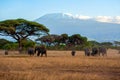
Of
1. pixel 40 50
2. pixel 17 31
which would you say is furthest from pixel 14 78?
pixel 17 31

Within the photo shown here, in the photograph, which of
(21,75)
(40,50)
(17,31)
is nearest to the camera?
(21,75)

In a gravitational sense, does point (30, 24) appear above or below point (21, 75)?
above

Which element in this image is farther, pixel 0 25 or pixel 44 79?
pixel 0 25

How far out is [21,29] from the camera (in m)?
69.2

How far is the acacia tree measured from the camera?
6774cm

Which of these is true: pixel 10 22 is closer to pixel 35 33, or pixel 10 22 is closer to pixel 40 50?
pixel 35 33

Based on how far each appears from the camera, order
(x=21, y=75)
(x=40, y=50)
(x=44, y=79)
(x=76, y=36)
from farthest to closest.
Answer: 1. (x=76, y=36)
2. (x=40, y=50)
3. (x=21, y=75)
4. (x=44, y=79)

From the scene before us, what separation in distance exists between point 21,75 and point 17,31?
49.3 meters

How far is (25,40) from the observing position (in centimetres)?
7006

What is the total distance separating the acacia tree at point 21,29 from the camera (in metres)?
67.7

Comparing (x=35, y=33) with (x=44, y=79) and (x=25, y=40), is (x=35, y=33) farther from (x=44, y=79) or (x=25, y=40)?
(x=44, y=79)

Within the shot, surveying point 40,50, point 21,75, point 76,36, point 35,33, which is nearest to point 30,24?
point 35,33

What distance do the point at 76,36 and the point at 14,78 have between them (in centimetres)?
9131

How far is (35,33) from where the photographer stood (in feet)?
230
